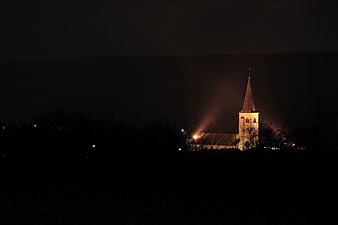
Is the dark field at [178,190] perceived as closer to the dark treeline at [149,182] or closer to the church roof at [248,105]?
the dark treeline at [149,182]

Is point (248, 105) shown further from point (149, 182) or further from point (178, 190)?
point (178, 190)

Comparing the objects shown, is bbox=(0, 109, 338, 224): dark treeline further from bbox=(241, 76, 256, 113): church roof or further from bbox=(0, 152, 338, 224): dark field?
bbox=(241, 76, 256, 113): church roof

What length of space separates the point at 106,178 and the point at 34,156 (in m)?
2.60

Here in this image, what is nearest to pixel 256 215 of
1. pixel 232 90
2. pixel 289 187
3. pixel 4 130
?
pixel 289 187

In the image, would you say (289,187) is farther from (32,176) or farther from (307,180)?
(32,176)

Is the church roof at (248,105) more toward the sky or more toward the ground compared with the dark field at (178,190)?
more toward the sky

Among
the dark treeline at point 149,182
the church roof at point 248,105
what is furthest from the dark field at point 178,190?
the church roof at point 248,105

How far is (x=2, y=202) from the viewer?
8.48 meters

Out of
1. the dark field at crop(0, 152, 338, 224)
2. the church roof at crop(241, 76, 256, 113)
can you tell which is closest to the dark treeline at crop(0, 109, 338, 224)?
the dark field at crop(0, 152, 338, 224)

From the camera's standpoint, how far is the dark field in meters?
7.82

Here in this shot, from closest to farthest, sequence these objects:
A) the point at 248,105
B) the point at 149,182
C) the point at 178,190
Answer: the point at 178,190
the point at 149,182
the point at 248,105

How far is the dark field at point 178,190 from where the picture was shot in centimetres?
782

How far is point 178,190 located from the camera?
32.8ft

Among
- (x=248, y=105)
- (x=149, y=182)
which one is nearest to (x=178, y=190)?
(x=149, y=182)
